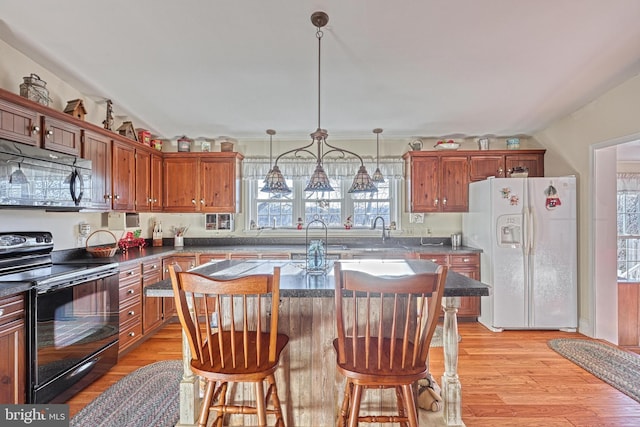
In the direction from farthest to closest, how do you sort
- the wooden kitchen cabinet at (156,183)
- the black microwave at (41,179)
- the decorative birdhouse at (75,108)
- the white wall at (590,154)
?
the wooden kitchen cabinet at (156,183) → the white wall at (590,154) → the decorative birdhouse at (75,108) → the black microwave at (41,179)

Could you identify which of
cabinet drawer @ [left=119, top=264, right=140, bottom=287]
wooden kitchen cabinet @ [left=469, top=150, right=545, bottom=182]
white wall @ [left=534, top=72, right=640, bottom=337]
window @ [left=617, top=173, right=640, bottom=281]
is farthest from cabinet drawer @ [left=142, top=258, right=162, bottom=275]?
window @ [left=617, top=173, right=640, bottom=281]

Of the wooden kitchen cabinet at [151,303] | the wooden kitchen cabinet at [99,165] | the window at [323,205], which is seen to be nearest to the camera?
the wooden kitchen cabinet at [99,165]

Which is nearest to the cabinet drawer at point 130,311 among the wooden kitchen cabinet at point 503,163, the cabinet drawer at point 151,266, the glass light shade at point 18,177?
the cabinet drawer at point 151,266

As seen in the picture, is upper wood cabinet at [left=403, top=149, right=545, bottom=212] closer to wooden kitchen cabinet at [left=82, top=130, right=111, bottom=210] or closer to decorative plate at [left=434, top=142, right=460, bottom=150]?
decorative plate at [left=434, top=142, right=460, bottom=150]

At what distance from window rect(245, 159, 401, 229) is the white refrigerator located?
4.68 feet

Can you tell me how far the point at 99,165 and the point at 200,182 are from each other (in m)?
1.34

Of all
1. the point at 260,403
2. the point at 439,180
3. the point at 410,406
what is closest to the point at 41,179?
the point at 260,403

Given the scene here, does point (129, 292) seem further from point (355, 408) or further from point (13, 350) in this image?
point (355, 408)

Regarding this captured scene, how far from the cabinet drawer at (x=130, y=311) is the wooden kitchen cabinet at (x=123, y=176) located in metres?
1.00

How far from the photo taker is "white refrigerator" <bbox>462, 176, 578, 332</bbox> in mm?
3537

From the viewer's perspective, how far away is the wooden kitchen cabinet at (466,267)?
3.87 metres

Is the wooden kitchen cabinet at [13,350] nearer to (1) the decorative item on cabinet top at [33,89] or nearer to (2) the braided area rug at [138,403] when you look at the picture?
(2) the braided area rug at [138,403]

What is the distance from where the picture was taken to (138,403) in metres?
2.24

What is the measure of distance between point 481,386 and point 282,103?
299 cm
